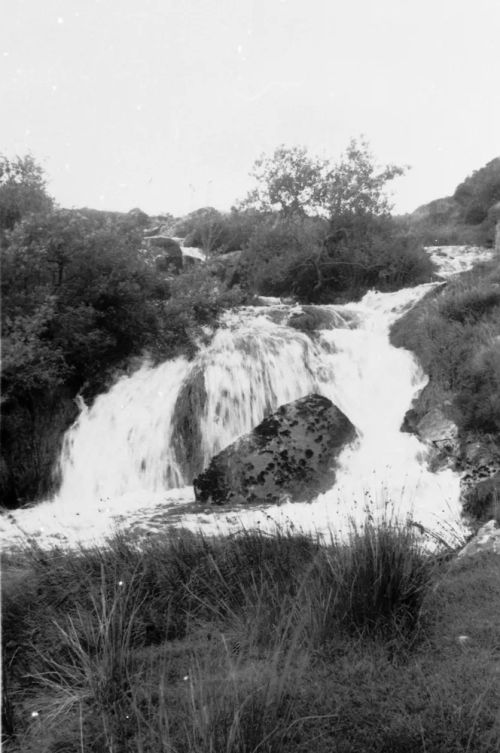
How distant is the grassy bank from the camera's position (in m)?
3.47

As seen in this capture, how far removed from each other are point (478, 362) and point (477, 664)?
8538 millimetres

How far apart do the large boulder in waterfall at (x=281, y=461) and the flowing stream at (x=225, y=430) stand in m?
0.29

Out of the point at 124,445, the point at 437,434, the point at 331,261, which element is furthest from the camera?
the point at 331,261

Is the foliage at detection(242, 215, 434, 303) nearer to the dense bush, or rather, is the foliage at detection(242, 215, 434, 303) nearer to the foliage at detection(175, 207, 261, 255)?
the foliage at detection(175, 207, 261, 255)

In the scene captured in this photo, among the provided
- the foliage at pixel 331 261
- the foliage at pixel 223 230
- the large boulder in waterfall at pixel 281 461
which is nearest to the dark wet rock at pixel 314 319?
the foliage at pixel 331 261

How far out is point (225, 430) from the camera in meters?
13.1

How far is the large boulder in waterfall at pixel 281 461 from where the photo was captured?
37.1 ft

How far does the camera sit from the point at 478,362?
12.1m

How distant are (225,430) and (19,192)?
8611mm

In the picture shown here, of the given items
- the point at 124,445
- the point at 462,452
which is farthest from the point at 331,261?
the point at 462,452

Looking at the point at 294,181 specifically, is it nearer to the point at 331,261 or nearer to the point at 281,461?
the point at 331,261

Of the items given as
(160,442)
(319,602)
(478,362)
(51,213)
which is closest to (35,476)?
(160,442)

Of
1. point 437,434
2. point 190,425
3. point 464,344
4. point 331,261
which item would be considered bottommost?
point 437,434

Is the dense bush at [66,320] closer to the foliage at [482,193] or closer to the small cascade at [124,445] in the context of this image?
the small cascade at [124,445]
